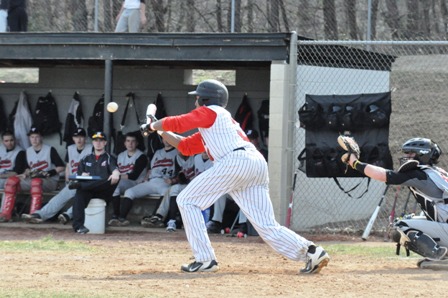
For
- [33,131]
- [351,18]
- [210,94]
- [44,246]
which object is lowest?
[44,246]

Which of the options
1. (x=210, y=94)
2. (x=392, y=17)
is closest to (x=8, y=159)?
(x=210, y=94)

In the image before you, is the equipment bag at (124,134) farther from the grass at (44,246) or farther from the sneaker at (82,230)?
the grass at (44,246)

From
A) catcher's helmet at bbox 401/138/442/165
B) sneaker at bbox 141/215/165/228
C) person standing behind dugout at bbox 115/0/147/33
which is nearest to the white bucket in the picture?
sneaker at bbox 141/215/165/228

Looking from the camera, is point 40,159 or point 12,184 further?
point 40,159

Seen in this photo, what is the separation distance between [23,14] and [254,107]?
4.20 metres

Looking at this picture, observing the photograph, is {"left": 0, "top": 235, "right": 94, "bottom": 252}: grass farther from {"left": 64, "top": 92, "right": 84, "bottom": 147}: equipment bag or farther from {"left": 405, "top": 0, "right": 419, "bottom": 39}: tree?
{"left": 405, "top": 0, "right": 419, "bottom": 39}: tree

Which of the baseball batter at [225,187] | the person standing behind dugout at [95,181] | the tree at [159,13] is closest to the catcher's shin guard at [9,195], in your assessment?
the person standing behind dugout at [95,181]

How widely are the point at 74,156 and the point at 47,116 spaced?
135cm

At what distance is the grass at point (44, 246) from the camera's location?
11.0m

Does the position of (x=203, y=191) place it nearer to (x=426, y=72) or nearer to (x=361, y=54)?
(x=361, y=54)

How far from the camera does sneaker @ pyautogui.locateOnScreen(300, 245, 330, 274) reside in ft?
27.6

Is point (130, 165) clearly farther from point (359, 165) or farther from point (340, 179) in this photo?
point (359, 165)

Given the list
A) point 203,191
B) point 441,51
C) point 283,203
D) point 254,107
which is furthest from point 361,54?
point 441,51

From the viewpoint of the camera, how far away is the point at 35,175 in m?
14.5
